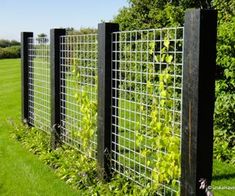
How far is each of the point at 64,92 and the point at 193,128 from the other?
379 centimetres

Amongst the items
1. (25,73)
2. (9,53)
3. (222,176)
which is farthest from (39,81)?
(9,53)

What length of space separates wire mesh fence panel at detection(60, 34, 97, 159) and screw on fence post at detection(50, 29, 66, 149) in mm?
58

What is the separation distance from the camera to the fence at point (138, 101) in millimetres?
3637

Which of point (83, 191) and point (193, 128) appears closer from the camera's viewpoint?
point (193, 128)

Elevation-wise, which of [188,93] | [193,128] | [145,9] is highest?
[145,9]

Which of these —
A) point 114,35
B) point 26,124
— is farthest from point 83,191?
point 26,124

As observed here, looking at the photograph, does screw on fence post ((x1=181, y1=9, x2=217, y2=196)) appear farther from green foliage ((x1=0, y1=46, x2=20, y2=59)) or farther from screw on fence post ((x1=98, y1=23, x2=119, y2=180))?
green foliage ((x1=0, y1=46, x2=20, y2=59))

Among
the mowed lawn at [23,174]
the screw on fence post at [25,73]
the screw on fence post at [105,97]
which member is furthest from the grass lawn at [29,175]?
the screw on fence post at [25,73]

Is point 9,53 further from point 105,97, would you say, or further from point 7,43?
point 105,97

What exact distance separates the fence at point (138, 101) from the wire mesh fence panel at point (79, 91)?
0.01 m

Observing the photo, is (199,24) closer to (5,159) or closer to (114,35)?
(114,35)

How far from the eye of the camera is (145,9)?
14.2 metres

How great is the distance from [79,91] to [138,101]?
3.69 feet

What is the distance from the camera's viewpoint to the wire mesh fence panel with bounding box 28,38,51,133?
8127 mm
